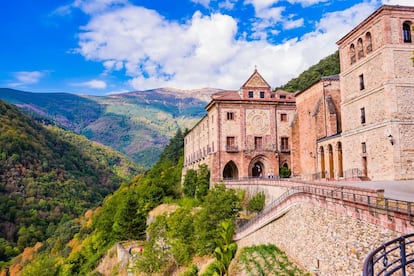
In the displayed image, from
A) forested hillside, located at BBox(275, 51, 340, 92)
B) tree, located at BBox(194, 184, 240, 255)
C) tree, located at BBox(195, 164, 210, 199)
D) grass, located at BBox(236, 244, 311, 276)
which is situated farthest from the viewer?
forested hillside, located at BBox(275, 51, 340, 92)

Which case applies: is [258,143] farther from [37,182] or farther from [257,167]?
[37,182]

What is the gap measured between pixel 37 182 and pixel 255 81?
9961 centimetres

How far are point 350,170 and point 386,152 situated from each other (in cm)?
481

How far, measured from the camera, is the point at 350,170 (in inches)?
1130

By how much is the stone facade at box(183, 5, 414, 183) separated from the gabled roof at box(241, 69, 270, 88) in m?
0.13

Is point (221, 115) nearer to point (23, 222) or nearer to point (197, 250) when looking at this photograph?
point (197, 250)

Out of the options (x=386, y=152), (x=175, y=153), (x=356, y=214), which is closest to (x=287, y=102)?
(x=386, y=152)

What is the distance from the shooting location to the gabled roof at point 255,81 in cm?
4606

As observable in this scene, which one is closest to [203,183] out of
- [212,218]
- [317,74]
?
[212,218]

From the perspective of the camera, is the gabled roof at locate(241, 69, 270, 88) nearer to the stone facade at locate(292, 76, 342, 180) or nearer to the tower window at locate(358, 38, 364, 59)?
the stone facade at locate(292, 76, 342, 180)

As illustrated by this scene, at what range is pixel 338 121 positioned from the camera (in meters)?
37.0

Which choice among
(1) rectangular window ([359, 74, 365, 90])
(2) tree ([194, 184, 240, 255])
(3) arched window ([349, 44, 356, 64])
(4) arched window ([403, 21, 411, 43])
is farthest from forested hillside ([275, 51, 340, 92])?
(2) tree ([194, 184, 240, 255])

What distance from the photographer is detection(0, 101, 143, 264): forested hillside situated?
100 m

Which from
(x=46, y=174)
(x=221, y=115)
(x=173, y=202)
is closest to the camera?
(x=221, y=115)
